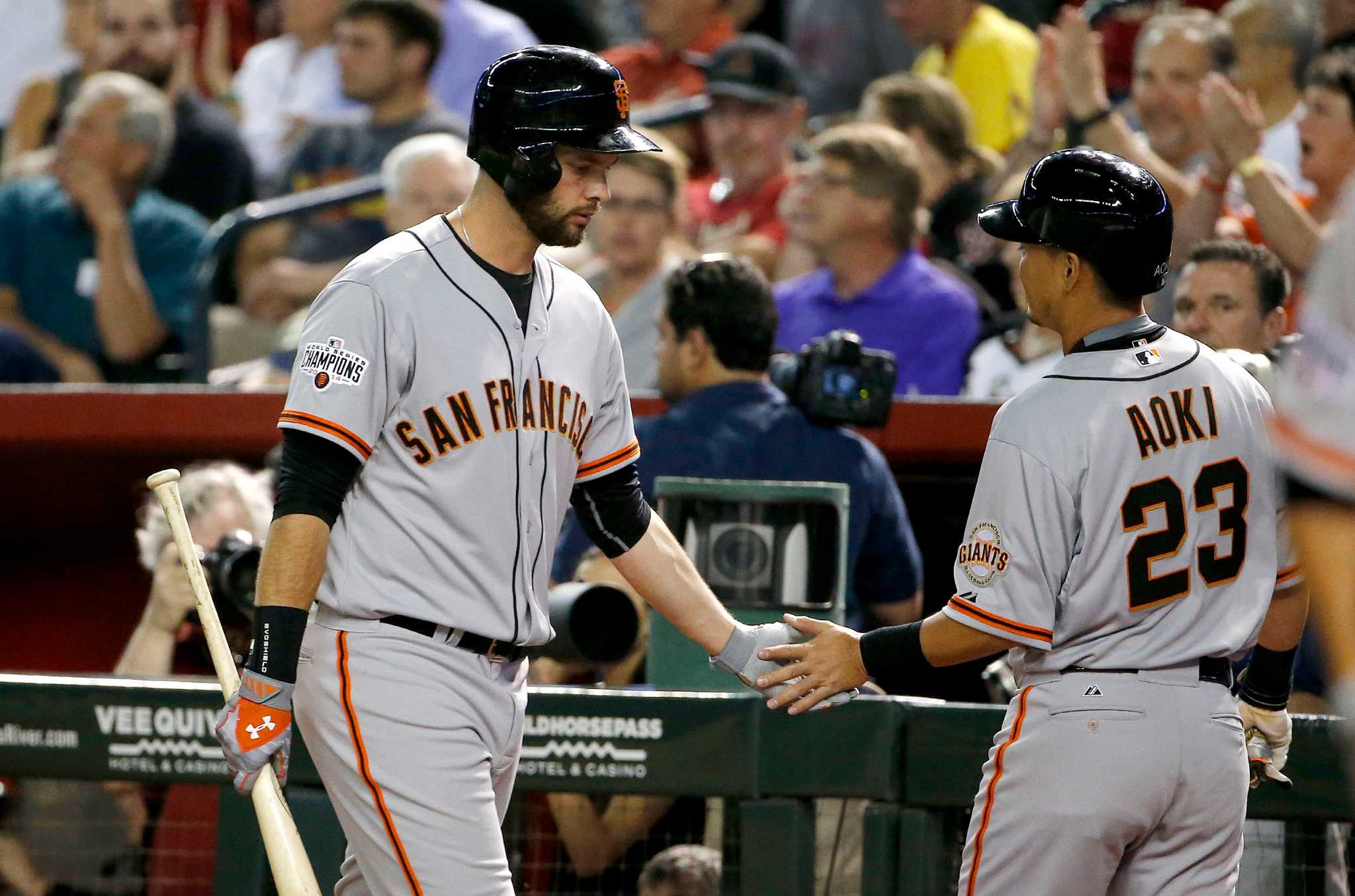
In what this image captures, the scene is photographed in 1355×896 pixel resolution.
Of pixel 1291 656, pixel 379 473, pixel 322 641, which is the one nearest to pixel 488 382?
pixel 379 473

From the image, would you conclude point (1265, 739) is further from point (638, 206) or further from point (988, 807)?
point (638, 206)

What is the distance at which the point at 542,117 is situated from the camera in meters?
3.07

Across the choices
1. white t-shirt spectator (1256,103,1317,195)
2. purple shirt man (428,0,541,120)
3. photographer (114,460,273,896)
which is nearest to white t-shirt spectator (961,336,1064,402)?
white t-shirt spectator (1256,103,1317,195)

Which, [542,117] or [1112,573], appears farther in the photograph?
[542,117]

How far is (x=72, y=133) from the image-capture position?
7473 millimetres

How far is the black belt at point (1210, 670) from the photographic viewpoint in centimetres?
300

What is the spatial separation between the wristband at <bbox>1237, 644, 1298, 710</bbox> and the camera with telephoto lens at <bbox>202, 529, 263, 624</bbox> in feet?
7.11

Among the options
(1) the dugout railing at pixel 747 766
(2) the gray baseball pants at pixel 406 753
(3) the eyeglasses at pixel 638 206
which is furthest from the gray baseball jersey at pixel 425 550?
(3) the eyeglasses at pixel 638 206

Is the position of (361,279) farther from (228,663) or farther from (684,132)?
(684,132)

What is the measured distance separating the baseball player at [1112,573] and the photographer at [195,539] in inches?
86.9

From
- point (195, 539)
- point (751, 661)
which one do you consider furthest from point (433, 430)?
point (195, 539)

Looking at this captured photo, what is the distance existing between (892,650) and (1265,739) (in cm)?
78

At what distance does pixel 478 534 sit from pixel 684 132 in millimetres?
5201

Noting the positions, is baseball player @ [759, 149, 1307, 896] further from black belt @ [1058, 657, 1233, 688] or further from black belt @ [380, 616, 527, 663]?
black belt @ [380, 616, 527, 663]
